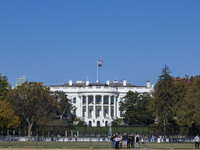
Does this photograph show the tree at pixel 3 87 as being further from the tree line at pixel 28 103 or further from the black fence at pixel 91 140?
the black fence at pixel 91 140

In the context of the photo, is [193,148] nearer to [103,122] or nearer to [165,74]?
[165,74]

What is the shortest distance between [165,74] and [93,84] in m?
70.2

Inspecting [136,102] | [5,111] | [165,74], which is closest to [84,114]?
[136,102]

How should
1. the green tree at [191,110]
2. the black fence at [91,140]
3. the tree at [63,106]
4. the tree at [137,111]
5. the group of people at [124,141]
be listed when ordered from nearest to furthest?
the group of people at [124,141] → the black fence at [91,140] → the green tree at [191,110] → the tree at [137,111] → the tree at [63,106]

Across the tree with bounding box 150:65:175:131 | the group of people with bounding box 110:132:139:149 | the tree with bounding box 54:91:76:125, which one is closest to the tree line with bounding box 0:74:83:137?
the tree with bounding box 150:65:175:131

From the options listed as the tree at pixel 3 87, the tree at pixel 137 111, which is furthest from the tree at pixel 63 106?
the tree at pixel 3 87

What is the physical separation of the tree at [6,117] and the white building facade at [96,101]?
7166 centimetres

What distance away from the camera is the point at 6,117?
278ft

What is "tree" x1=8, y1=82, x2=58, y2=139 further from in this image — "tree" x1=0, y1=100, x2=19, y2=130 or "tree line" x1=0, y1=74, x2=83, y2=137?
"tree" x1=0, y1=100, x2=19, y2=130

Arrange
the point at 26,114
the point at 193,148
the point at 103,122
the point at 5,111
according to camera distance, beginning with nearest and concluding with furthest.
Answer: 1. the point at 193,148
2. the point at 5,111
3. the point at 26,114
4. the point at 103,122

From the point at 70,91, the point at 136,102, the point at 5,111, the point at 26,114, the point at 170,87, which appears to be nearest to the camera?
the point at 5,111

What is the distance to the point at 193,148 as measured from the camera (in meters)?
59.0

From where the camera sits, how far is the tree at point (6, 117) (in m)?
84.8

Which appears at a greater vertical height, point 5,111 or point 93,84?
point 93,84
